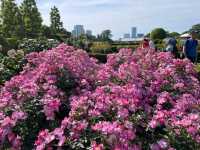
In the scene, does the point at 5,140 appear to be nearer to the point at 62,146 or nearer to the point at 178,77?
the point at 62,146

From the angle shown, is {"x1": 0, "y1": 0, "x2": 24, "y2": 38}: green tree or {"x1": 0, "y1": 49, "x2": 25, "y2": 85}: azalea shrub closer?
{"x1": 0, "y1": 49, "x2": 25, "y2": 85}: azalea shrub

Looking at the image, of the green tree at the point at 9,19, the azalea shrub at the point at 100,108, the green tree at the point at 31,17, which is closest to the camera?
the azalea shrub at the point at 100,108

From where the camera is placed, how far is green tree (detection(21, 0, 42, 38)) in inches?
1370

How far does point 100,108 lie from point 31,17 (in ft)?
107

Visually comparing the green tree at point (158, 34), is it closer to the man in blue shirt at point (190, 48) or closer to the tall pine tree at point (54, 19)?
the tall pine tree at point (54, 19)

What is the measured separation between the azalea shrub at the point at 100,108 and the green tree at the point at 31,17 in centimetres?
2998

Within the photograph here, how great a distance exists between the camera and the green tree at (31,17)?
114 feet

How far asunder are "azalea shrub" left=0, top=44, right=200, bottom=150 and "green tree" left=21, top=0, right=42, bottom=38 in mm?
29983

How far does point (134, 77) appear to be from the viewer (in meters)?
4.67

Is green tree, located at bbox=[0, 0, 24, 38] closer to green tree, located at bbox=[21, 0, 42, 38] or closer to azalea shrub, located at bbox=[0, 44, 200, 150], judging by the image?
green tree, located at bbox=[21, 0, 42, 38]

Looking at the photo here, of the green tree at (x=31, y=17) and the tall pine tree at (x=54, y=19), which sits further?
the tall pine tree at (x=54, y=19)

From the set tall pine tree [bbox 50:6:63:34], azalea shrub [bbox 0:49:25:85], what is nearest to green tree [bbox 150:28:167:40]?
tall pine tree [bbox 50:6:63:34]

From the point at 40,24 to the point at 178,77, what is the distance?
3237cm

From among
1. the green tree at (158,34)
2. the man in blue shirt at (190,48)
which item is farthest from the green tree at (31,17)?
the man in blue shirt at (190,48)
